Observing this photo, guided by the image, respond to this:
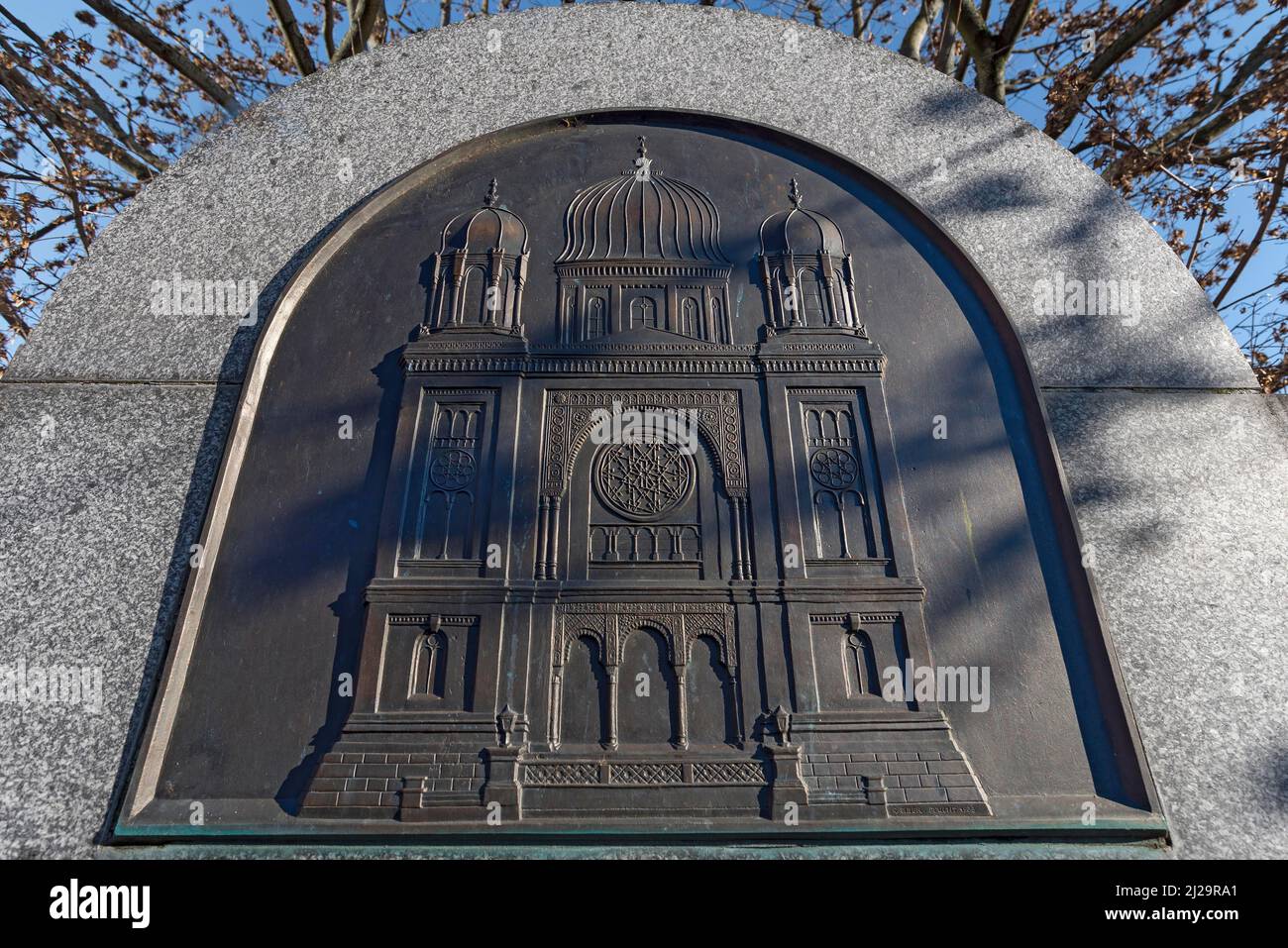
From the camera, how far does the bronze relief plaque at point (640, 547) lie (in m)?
3.03

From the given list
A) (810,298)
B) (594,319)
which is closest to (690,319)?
(594,319)

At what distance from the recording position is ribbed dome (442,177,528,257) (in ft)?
13.8

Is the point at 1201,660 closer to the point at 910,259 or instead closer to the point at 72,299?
the point at 910,259

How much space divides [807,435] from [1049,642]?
52.9 inches

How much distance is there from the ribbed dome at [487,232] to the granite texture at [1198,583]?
2851 mm

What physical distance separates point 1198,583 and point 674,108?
3.71 meters

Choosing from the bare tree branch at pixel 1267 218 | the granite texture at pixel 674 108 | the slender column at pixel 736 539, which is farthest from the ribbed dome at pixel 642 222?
the bare tree branch at pixel 1267 218

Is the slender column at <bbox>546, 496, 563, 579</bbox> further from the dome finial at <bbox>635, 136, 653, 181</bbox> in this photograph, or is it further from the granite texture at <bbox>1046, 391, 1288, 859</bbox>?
the granite texture at <bbox>1046, 391, 1288, 859</bbox>

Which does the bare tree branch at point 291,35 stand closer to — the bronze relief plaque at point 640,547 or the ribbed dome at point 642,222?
the bronze relief plaque at point 640,547

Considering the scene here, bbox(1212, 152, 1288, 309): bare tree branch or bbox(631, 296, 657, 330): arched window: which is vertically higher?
bbox(1212, 152, 1288, 309): bare tree branch

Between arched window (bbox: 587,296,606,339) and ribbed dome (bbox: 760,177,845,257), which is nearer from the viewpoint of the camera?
arched window (bbox: 587,296,606,339)

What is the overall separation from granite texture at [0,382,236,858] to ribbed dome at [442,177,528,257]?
138 cm

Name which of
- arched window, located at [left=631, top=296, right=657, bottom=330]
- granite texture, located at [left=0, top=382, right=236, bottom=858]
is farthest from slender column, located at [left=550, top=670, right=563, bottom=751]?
arched window, located at [left=631, top=296, right=657, bottom=330]

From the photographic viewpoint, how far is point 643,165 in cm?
455
